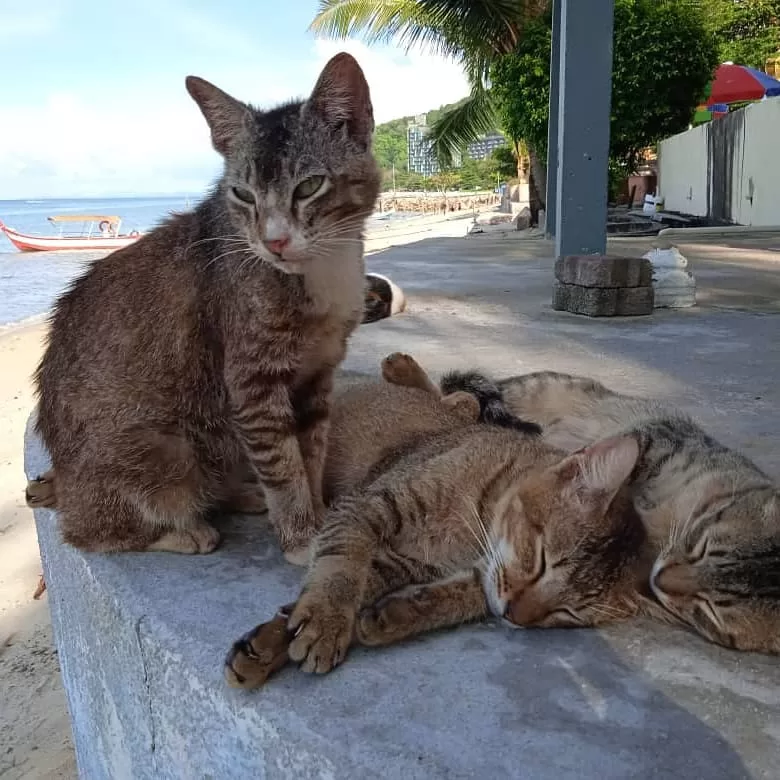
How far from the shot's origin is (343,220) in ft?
8.17

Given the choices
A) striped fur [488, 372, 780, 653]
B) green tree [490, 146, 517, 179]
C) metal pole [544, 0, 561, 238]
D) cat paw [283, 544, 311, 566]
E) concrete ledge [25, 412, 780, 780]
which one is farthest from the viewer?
green tree [490, 146, 517, 179]

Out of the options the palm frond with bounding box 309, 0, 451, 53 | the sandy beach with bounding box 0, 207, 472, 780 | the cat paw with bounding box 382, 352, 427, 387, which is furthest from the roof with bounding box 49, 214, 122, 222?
the cat paw with bounding box 382, 352, 427, 387

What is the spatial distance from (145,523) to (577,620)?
1298 millimetres

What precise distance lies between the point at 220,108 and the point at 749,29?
28.6 meters

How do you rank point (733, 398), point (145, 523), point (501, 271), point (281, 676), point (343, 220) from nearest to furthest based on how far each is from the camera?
point (281, 676) < point (145, 523) < point (343, 220) < point (733, 398) < point (501, 271)

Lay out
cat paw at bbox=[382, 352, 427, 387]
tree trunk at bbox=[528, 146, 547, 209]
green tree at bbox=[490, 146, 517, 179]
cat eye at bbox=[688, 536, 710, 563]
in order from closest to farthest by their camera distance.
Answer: cat eye at bbox=[688, 536, 710, 563]
cat paw at bbox=[382, 352, 427, 387]
tree trunk at bbox=[528, 146, 547, 209]
green tree at bbox=[490, 146, 517, 179]

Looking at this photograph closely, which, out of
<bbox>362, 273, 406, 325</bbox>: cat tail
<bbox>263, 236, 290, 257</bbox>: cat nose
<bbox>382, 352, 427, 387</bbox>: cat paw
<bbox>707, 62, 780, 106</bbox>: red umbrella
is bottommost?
<bbox>382, 352, 427, 387</bbox>: cat paw

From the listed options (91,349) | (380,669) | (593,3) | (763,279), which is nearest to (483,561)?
(380,669)

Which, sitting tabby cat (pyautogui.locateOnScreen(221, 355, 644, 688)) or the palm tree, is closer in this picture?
sitting tabby cat (pyautogui.locateOnScreen(221, 355, 644, 688))

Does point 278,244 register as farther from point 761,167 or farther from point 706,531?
point 761,167

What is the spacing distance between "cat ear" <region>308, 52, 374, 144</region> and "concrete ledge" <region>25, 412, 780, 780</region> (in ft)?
4.88

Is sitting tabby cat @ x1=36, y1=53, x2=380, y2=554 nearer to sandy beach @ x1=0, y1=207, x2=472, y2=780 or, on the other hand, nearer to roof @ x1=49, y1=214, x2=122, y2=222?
sandy beach @ x1=0, y1=207, x2=472, y2=780

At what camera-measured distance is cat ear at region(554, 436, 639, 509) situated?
6.04 ft

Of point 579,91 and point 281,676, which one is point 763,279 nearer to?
point 579,91
